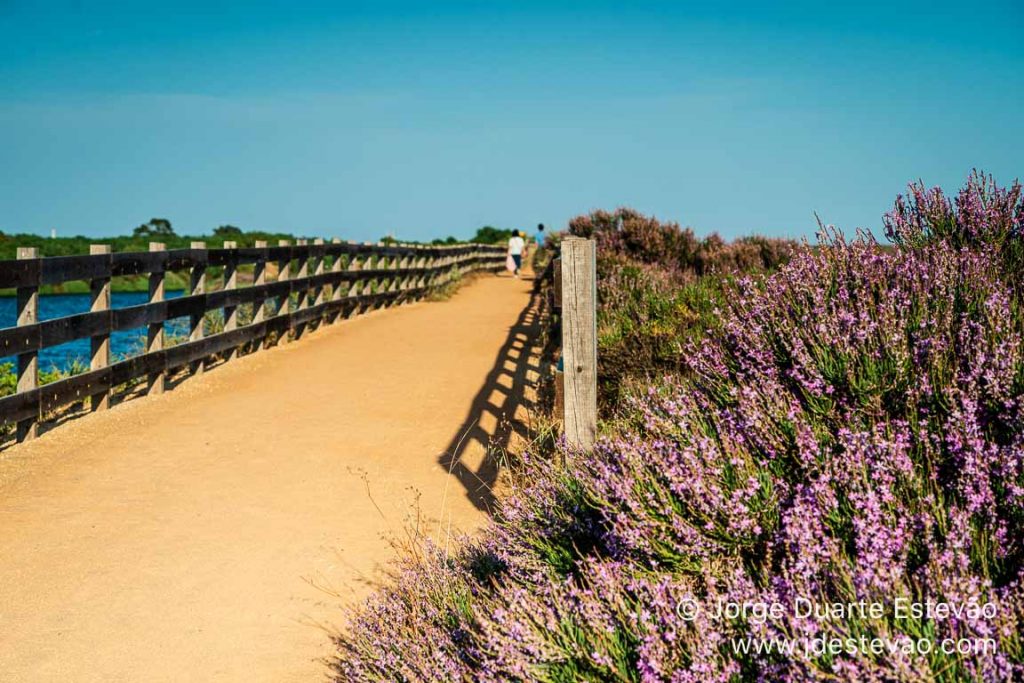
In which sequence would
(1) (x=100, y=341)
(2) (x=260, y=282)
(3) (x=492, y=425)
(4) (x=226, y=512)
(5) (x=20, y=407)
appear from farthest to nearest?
(2) (x=260, y=282), (1) (x=100, y=341), (3) (x=492, y=425), (5) (x=20, y=407), (4) (x=226, y=512)

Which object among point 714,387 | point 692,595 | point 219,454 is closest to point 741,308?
point 714,387

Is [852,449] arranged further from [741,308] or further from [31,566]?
[31,566]

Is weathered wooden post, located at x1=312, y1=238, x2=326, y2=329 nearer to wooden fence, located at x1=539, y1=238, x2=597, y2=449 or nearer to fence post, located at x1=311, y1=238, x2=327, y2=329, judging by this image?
fence post, located at x1=311, y1=238, x2=327, y2=329

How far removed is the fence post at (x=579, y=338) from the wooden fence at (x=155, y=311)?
506cm

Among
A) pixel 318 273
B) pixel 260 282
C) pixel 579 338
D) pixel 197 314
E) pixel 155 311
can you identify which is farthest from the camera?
pixel 318 273

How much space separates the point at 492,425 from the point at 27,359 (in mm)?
4315

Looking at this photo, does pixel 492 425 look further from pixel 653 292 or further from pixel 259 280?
pixel 259 280

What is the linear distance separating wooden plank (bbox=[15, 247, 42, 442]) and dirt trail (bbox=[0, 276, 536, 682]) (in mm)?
196

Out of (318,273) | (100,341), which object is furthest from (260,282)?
(100,341)

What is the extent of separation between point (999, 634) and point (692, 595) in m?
0.86

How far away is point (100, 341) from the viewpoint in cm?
945

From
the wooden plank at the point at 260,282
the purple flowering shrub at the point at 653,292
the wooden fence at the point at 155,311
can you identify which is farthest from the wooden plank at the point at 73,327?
the purple flowering shrub at the point at 653,292

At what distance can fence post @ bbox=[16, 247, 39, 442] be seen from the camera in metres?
8.08

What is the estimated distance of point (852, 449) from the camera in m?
3.03
